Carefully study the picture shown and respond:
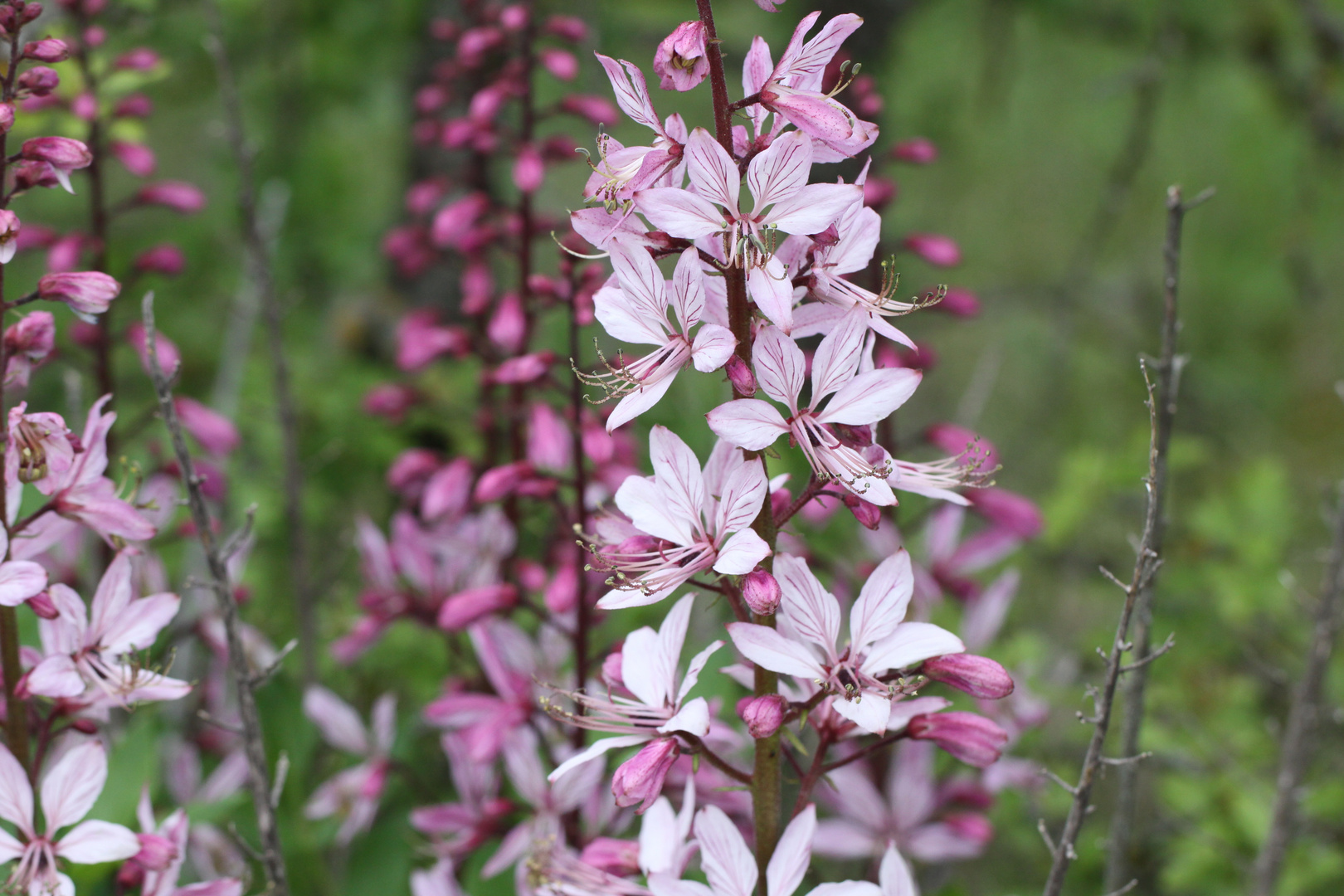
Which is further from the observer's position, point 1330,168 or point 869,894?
point 1330,168

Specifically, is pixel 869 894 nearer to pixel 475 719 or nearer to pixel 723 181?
pixel 723 181

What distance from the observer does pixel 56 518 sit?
4.09 ft

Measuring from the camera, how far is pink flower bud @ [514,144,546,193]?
1.90m

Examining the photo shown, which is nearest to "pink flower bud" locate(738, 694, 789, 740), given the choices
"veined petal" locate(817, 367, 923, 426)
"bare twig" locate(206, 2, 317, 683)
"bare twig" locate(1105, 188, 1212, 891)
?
"veined petal" locate(817, 367, 923, 426)

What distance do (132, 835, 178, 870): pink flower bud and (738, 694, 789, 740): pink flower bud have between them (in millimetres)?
620

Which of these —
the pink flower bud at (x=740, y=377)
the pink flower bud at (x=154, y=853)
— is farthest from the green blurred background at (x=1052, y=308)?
the pink flower bud at (x=740, y=377)

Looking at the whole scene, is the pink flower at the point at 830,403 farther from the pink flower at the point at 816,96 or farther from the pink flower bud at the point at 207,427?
the pink flower bud at the point at 207,427

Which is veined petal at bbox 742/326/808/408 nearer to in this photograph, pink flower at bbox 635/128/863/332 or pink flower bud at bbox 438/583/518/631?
pink flower at bbox 635/128/863/332

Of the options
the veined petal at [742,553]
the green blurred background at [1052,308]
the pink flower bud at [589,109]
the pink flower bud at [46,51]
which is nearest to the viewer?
the veined petal at [742,553]

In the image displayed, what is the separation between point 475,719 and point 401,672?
1.00 metres

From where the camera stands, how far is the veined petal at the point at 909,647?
1047 millimetres

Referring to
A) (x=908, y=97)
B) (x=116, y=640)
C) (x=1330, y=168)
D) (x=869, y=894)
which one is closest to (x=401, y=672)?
(x=116, y=640)

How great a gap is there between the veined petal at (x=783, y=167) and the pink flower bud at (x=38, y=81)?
2.49 feet

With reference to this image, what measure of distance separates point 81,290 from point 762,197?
74 centimetres
